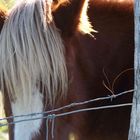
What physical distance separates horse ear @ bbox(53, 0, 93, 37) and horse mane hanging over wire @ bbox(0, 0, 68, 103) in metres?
0.04

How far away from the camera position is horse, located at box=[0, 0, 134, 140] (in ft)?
6.86

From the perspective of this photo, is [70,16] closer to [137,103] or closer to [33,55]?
[33,55]

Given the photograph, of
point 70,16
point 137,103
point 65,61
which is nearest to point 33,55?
point 65,61

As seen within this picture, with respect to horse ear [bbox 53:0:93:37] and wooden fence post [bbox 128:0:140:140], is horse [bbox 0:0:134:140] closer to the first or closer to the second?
horse ear [bbox 53:0:93:37]

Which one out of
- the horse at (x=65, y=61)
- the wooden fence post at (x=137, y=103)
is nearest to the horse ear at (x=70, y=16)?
the horse at (x=65, y=61)

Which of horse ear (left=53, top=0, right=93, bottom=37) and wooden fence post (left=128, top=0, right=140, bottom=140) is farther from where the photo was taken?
horse ear (left=53, top=0, right=93, bottom=37)

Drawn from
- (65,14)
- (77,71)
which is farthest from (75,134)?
(65,14)

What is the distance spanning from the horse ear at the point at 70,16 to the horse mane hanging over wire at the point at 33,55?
0.13 feet

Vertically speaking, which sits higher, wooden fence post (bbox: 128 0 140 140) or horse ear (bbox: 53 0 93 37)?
horse ear (bbox: 53 0 93 37)

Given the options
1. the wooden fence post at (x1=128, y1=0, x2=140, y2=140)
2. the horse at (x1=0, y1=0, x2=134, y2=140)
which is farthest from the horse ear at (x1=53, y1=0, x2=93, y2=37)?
the wooden fence post at (x1=128, y1=0, x2=140, y2=140)

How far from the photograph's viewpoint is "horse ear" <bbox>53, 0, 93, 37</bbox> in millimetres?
2102

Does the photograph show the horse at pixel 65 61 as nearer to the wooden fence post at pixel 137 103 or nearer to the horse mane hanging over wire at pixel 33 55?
the horse mane hanging over wire at pixel 33 55

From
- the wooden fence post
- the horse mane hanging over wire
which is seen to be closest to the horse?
the horse mane hanging over wire

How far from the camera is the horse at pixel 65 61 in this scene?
2.09m
